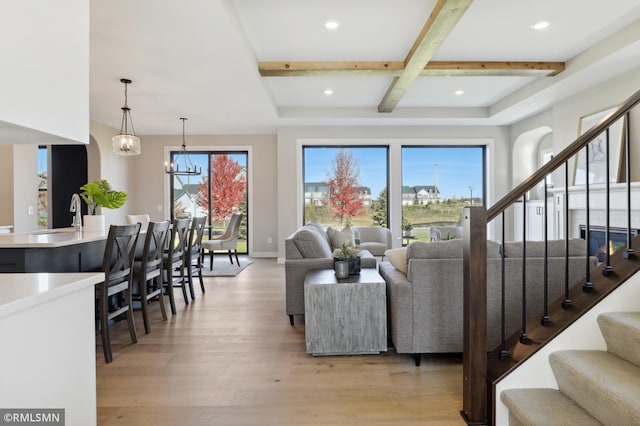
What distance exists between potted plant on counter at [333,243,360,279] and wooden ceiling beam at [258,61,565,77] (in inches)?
100

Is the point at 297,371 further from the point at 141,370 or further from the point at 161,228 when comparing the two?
the point at 161,228

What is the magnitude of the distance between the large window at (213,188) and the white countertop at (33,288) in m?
6.99

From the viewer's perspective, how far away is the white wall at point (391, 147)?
7332 millimetres

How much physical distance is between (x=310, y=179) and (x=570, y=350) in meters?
6.33

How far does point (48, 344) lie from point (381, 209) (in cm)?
696

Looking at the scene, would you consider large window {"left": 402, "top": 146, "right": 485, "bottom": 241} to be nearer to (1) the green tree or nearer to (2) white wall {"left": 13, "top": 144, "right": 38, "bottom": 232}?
(1) the green tree

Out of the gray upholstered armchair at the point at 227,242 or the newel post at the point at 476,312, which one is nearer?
the newel post at the point at 476,312

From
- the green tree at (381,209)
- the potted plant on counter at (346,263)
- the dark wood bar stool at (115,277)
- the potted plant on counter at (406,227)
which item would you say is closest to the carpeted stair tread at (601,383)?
the potted plant on counter at (346,263)

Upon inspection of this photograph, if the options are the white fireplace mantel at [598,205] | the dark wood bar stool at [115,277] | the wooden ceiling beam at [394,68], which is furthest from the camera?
the wooden ceiling beam at [394,68]

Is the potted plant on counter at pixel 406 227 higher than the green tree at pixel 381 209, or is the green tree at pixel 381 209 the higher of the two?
the green tree at pixel 381 209

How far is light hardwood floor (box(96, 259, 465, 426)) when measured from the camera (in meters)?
2.00

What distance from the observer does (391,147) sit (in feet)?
24.6

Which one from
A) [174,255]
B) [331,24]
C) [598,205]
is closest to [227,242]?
[174,255]

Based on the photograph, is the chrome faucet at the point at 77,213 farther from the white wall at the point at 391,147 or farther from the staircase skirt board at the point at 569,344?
the white wall at the point at 391,147
